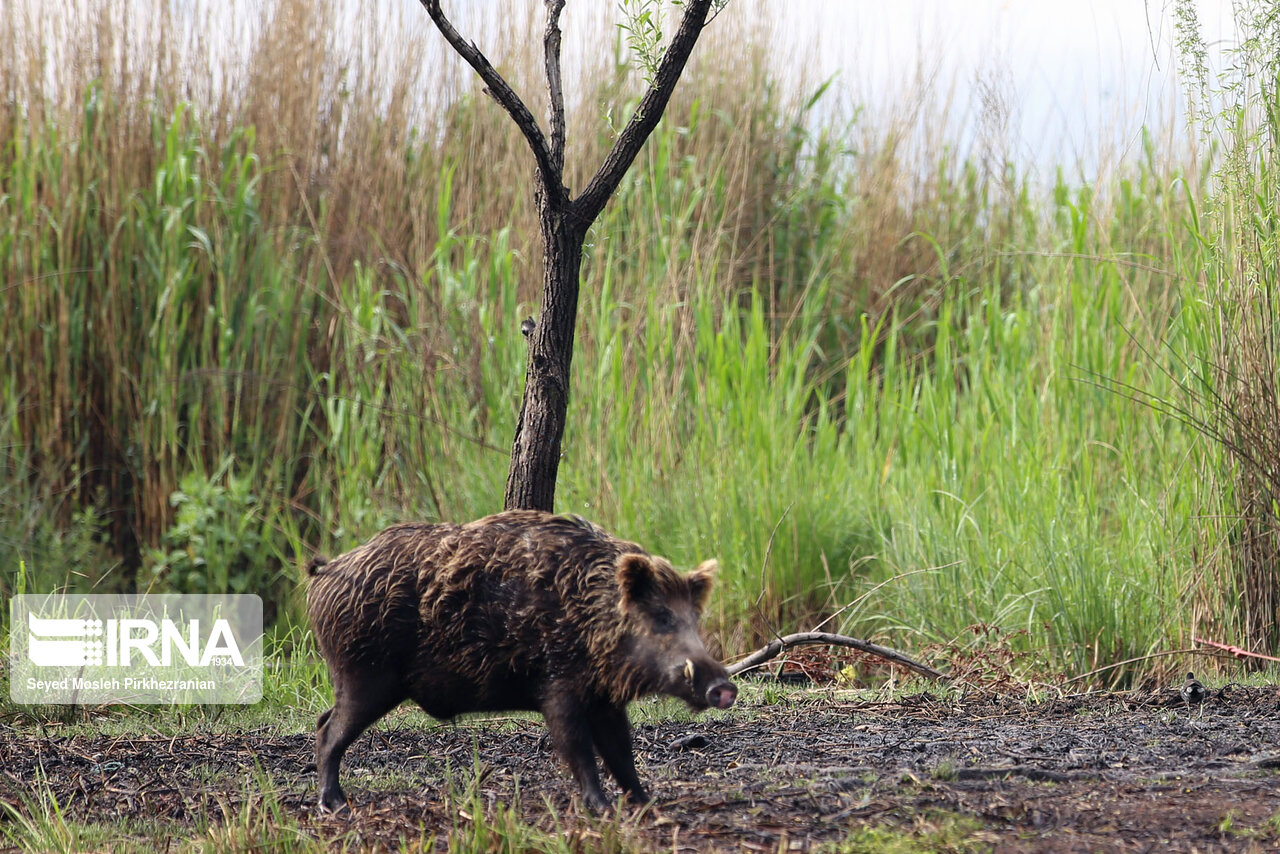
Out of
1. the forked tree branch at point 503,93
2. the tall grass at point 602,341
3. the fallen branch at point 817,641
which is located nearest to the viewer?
the forked tree branch at point 503,93

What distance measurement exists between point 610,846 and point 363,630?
924mm

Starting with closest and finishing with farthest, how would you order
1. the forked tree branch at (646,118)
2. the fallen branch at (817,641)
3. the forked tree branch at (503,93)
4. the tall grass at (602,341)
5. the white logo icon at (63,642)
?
the forked tree branch at (503,93) < the forked tree branch at (646,118) < the fallen branch at (817,641) < the white logo icon at (63,642) < the tall grass at (602,341)

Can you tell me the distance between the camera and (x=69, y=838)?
321 cm

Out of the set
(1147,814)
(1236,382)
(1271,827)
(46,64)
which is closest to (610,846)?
(1147,814)

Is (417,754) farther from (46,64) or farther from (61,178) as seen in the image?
(46,64)

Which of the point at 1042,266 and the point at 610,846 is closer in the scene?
the point at 610,846

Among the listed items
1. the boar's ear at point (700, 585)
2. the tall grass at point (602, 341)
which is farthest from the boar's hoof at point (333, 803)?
the tall grass at point (602, 341)

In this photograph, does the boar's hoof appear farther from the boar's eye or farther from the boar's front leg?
the boar's eye

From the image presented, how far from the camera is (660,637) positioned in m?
3.06

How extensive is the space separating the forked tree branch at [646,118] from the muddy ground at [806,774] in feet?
5.62

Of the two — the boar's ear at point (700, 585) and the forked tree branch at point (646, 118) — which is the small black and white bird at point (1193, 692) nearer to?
the boar's ear at point (700, 585)

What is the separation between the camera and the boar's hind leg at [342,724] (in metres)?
3.33

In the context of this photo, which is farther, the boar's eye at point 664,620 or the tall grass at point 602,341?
the tall grass at point 602,341

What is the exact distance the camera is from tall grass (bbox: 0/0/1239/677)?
20.7ft
